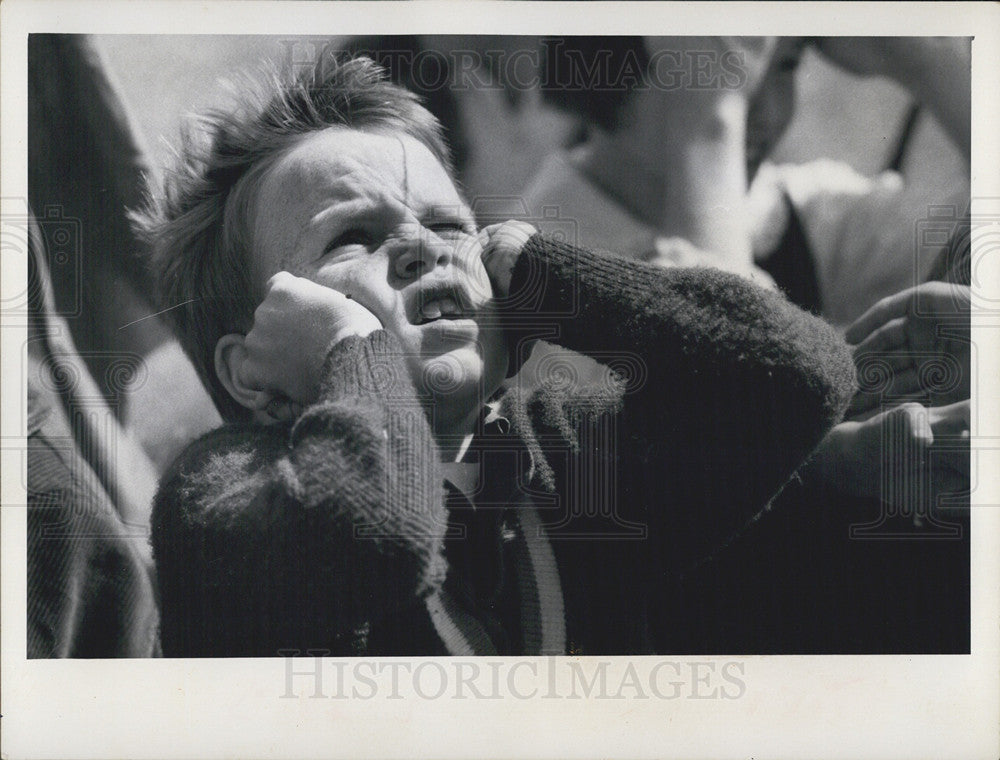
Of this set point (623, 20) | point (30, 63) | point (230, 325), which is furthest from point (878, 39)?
point (30, 63)

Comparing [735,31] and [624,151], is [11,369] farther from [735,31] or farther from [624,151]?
[735,31]

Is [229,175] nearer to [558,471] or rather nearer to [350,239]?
[350,239]

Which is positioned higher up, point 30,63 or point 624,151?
point 30,63

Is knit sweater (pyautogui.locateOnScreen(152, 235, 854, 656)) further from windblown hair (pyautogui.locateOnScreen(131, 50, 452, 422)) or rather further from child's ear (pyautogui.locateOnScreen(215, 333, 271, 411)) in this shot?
windblown hair (pyautogui.locateOnScreen(131, 50, 452, 422))

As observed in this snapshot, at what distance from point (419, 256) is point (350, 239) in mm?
133

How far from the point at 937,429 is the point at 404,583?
1122 mm

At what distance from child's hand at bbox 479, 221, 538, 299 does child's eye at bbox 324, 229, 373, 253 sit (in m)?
0.22

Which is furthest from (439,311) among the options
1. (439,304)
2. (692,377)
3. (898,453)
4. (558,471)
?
(898,453)

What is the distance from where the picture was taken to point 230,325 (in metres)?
1.82

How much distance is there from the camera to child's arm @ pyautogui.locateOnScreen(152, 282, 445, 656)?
1546 millimetres

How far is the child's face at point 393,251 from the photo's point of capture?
1.75 m

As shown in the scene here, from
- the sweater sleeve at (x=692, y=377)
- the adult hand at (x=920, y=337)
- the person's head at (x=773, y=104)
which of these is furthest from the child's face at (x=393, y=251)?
the adult hand at (x=920, y=337)

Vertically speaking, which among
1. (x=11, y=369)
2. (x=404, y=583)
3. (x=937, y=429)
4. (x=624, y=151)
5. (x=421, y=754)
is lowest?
(x=421, y=754)

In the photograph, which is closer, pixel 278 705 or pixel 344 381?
pixel 344 381
